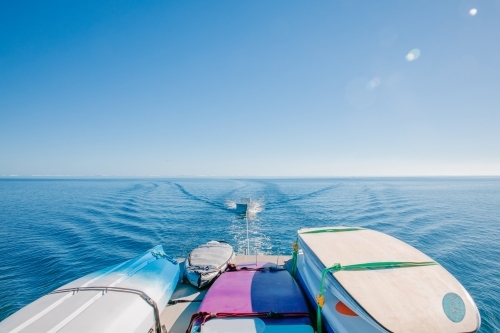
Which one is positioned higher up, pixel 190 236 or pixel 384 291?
pixel 384 291

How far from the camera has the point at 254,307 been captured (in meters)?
4.84

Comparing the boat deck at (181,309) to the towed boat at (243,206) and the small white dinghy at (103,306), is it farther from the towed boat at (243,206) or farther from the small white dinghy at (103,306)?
the towed boat at (243,206)

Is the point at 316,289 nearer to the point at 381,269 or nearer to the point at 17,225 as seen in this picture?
the point at 381,269

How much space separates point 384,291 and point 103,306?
597 cm

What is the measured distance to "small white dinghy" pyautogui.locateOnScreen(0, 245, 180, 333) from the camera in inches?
177

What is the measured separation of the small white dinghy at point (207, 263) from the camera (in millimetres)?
7403

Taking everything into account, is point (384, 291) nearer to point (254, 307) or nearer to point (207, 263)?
point (254, 307)

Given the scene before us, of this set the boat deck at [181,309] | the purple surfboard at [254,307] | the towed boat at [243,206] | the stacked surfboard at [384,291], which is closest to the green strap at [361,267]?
the stacked surfboard at [384,291]

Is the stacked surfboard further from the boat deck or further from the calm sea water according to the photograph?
the calm sea water

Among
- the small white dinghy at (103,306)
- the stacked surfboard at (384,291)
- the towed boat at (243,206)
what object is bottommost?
the towed boat at (243,206)

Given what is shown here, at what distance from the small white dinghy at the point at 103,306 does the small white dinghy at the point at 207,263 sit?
2.31 feet

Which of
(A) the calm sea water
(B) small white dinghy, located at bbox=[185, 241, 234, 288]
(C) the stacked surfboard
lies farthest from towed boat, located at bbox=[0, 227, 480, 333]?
(A) the calm sea water

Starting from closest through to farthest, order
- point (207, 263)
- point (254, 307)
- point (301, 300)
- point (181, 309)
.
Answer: point (254, 307) → point (301, 300) → point (181, 309) → point (207, 263)

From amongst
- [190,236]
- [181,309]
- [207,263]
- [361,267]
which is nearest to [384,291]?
[361,267]
